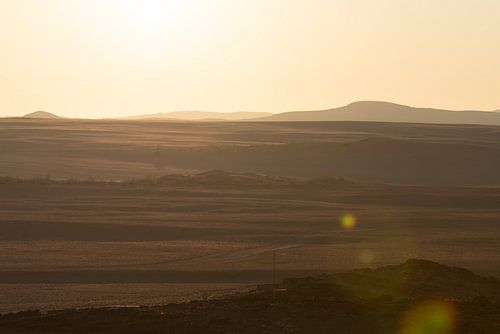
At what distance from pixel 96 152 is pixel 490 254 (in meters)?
52.6

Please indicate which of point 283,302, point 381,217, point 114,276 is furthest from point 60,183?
point 283,302

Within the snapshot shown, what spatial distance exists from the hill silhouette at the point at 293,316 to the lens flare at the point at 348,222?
54.8ft

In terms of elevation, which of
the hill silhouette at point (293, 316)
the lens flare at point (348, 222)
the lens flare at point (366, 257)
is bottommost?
the lens flare at point (348, 222)

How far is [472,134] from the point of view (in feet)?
314

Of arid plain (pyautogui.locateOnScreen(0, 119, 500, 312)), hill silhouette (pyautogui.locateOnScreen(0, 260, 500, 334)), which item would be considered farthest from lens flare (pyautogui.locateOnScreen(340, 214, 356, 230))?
hill silhouette (pyautogui.locateOnScreen(0, 260, 500, 334))

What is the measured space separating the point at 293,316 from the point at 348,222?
2130 cm

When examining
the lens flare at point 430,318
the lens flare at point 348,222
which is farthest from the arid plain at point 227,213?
the lens flare at point 430,318

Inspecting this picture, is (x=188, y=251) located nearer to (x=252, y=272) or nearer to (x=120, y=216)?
(x=252, y=272)

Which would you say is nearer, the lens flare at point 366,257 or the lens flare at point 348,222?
the lens flare at point 366,257

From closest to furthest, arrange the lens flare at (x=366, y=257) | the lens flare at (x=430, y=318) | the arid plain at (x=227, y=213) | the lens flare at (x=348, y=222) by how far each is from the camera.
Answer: the lens flare at (x=430, y=318) < the arid plain at (x=227, y=213) < the lens flare at (x=366, y=257) < the lens flare at (x=348, y=222)

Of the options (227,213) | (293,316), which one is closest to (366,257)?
(227,213)

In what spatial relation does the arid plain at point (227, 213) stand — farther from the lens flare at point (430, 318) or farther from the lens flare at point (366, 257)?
the lens flare at point (430, 318)

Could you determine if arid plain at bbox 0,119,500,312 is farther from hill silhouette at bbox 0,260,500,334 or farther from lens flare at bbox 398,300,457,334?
lens flare at bbox 398,300,457,334

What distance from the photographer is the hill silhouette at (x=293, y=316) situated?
13688mm
